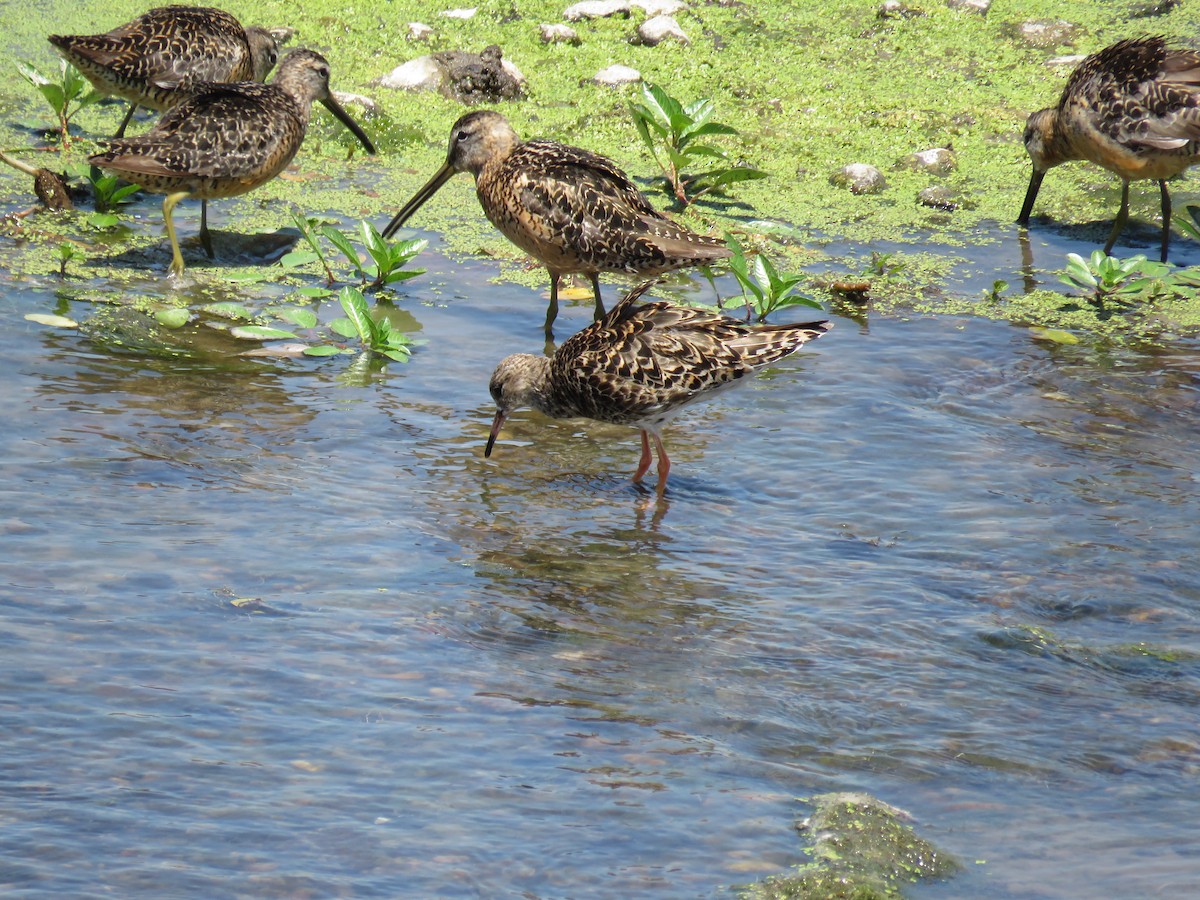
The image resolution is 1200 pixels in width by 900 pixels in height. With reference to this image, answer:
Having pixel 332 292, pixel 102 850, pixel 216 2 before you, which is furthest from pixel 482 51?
pixel 102 850

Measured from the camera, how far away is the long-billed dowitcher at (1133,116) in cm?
999

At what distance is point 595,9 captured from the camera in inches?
508

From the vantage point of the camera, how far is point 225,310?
8508mm

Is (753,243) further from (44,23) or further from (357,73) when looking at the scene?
(44,23)

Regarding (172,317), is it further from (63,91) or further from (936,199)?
(936,199)

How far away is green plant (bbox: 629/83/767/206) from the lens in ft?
33.8

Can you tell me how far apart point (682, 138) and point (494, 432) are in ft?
13.4

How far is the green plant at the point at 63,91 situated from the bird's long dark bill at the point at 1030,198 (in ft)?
23.1

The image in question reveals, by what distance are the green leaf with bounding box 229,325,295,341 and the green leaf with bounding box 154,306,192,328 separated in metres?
0.29

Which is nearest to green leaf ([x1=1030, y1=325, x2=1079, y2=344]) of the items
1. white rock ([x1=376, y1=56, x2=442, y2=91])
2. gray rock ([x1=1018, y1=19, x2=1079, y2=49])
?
gray rock ([x1=1018, y1=19, x2=1079, y2=49])

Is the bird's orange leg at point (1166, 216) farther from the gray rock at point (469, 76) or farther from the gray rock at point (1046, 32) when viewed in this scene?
the gray rock at point (469, 76)

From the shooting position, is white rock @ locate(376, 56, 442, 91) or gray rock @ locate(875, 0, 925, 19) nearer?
white rock @ locate(376, 56, 442, 91)

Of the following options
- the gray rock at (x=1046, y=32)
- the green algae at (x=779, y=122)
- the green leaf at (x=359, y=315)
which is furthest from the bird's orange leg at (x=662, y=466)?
the gray rock at (x=1046, y=32)

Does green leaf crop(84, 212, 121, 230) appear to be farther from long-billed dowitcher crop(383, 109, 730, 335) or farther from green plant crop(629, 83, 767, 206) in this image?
green plant crop(629, 83, 767, 206)
